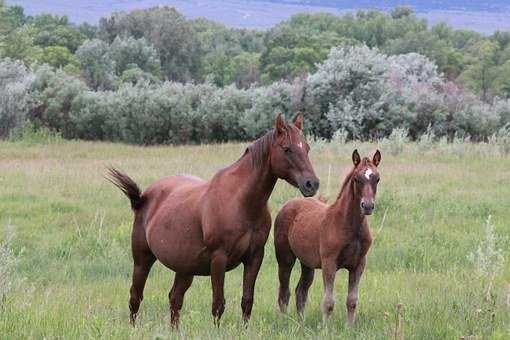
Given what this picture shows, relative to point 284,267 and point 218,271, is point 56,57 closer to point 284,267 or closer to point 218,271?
point 284,267

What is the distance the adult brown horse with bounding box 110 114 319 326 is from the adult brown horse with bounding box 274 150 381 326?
2.11 ft

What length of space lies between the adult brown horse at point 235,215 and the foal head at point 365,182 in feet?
1.80

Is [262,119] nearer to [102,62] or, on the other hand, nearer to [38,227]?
[38,227]

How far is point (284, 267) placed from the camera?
328 inches

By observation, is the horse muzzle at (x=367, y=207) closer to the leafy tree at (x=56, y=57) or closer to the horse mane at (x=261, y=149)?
the horse mane at (x=261, y=149)

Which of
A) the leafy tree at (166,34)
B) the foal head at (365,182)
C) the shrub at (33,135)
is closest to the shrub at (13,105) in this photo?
the shrub at (33,135)

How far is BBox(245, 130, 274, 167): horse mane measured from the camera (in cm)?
691

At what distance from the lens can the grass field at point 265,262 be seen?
6.25 meters

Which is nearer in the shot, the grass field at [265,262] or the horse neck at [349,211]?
the grass field at [265,262]

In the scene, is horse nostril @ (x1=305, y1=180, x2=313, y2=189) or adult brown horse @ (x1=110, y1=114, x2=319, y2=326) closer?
horse nostril @ (x1=305, y1=180, x2=313, y2=189)

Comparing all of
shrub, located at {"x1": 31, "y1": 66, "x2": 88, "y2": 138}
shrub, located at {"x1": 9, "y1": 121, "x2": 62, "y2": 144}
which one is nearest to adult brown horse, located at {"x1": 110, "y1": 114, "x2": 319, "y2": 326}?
shrub, located at {"x1": 9, "y1": 121, "x2": 62, "y2": 144}

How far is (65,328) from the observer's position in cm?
554

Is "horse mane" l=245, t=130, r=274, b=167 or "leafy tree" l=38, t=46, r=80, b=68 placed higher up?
"horse mane" l=245, t=130, r=274, b=167

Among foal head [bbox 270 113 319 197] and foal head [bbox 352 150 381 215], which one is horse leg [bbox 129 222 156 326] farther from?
foal head [bbox 352 150 381 215]
